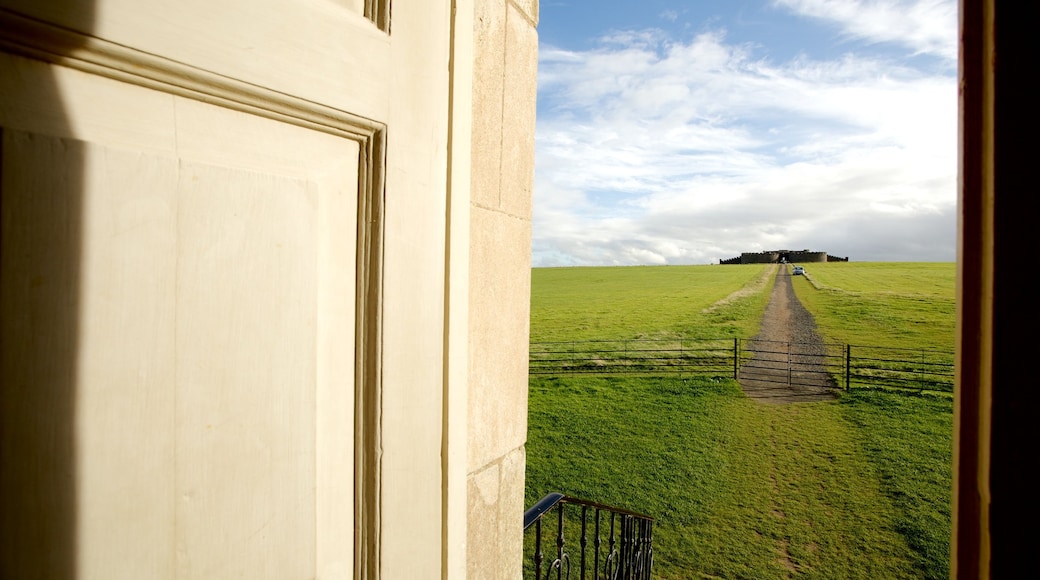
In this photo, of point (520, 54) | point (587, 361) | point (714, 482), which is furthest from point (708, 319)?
point (520, 54)

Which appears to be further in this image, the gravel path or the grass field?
the gravel path

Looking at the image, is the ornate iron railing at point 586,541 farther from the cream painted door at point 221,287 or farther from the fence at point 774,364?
the fence at point 774,364

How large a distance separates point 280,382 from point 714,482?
536 inches

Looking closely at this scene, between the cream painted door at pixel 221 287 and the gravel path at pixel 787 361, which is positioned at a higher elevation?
the cream painted door at pixel 221 287

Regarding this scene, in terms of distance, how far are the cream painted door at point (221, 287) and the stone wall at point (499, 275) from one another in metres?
0.38

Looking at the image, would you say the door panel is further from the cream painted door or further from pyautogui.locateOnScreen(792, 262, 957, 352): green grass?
pyautogui.locateOnScreen(792, 262, 957, 352): green grass

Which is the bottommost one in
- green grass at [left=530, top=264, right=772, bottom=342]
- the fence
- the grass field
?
the grass field

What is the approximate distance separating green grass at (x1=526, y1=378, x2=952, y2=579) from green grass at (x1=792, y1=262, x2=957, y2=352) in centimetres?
1380

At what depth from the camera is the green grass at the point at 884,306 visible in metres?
30.6

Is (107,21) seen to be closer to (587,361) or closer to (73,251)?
(73,251)

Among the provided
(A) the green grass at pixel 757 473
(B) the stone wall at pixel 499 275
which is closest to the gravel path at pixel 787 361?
(A) the green grass at pixel 757 473

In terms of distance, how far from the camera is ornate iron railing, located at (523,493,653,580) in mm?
3538

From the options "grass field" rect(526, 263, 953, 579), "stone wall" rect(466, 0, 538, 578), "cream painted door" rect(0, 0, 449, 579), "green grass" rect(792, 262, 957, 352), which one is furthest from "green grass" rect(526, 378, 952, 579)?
"green grass" rect(792, 262, 957, 352)

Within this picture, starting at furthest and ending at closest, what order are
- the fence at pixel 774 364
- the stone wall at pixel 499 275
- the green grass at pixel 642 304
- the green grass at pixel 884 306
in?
1. the green grass at pixel 642 304
2. the green grass at pixel 884 306
3. the fence at pixel 774 364
4. the stone wall at pixel 499 275
